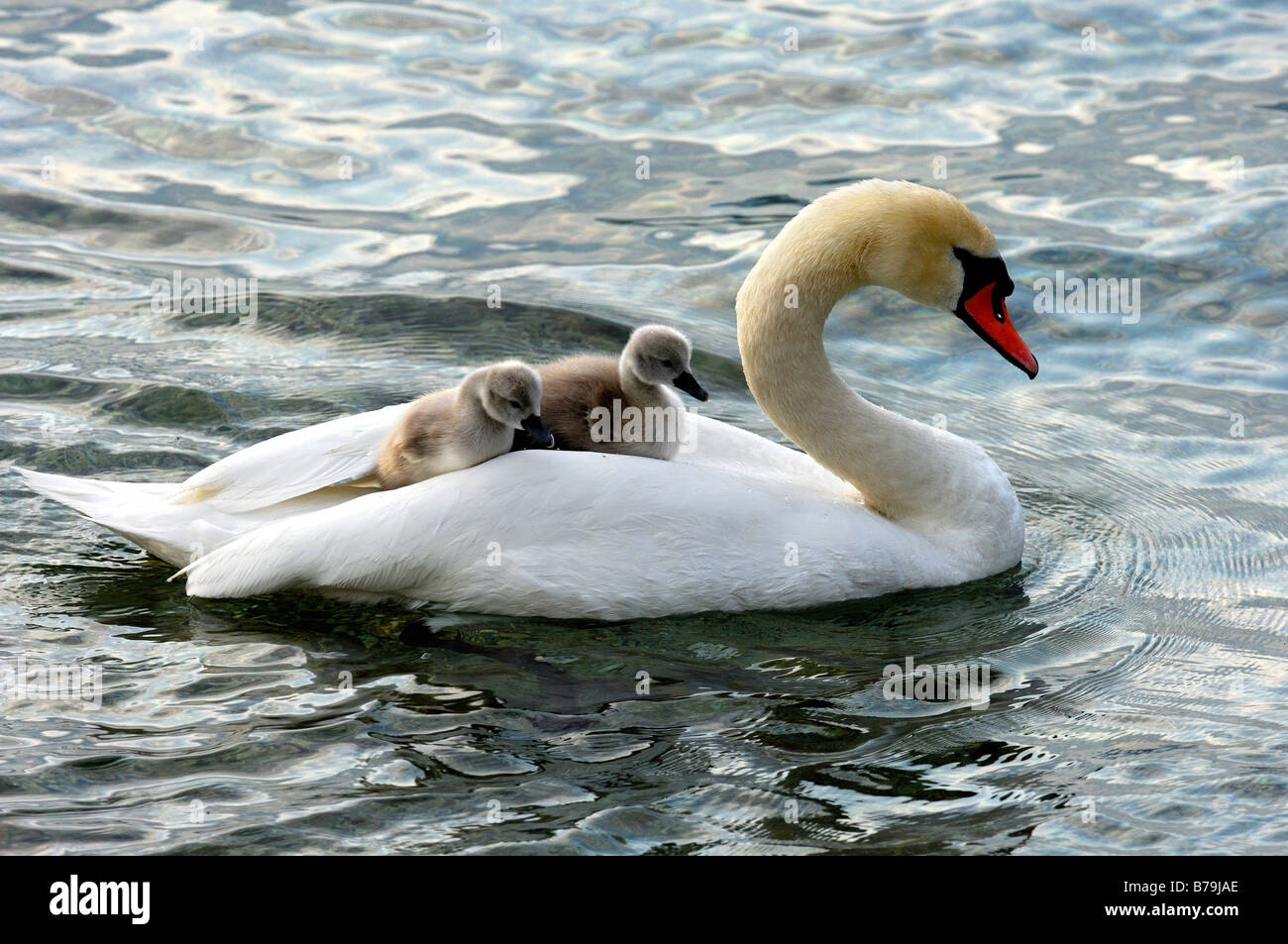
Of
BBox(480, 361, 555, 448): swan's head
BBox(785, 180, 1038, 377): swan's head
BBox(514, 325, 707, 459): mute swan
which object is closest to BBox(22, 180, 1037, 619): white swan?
BBox(785, 180, 1038, 377): swan's head

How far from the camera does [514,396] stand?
18.9 feet

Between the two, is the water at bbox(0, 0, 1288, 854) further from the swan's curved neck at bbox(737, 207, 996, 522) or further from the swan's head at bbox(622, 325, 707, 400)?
the swan's head at bbox(622, 325, 707, 400)

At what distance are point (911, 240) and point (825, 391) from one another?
25.8 inches

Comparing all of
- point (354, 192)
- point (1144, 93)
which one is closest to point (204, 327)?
point (354, 192)

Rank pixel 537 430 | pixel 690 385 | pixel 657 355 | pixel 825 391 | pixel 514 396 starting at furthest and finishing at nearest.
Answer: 1. pixel 825 391
2. pixel 690 385
3. pixel 657 355
4. pixel 537 430
5. pixel 514 396

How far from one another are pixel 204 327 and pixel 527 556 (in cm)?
359

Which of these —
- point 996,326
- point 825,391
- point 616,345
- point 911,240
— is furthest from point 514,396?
point 616,345

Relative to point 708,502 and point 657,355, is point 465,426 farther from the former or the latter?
point 708,502

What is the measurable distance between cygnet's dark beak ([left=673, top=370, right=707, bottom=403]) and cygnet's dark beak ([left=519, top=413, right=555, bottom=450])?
1.93ft

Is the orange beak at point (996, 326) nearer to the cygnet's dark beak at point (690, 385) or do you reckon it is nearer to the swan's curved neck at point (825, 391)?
the swan's curved neck at point (825, 391)

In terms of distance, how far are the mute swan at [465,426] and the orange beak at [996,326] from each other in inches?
69.0

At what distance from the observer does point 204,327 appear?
28.8ft

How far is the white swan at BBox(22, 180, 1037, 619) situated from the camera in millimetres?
5875

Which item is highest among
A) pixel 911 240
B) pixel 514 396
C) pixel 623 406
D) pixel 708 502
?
pixel 911 240
